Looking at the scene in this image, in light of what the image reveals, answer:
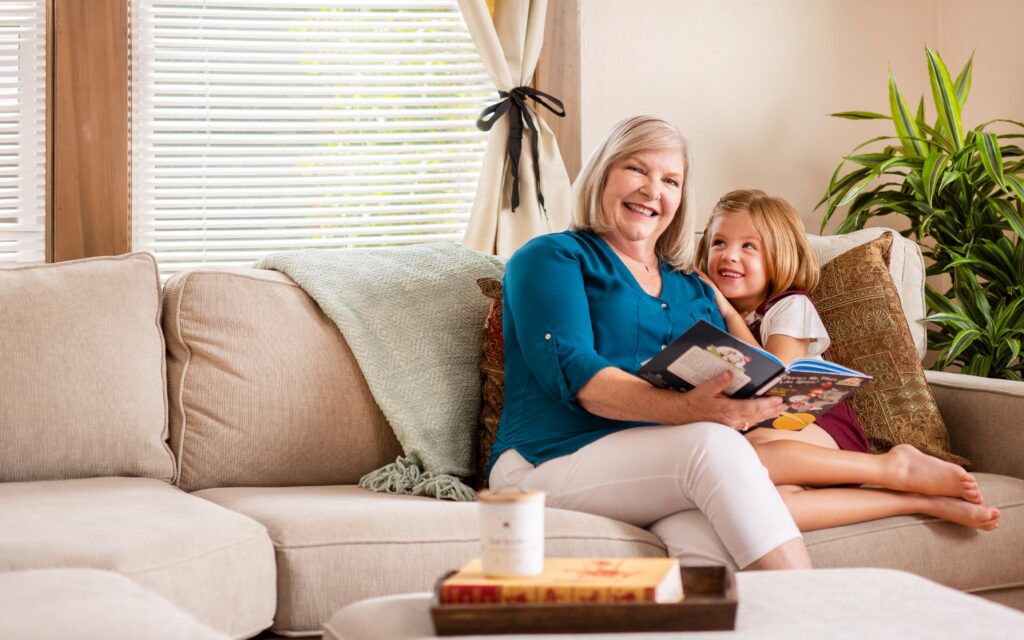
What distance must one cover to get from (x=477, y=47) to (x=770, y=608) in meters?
2.21

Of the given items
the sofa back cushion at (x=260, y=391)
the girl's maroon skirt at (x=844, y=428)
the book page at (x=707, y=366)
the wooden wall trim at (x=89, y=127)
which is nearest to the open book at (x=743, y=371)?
the book page at (x=707, y=366)

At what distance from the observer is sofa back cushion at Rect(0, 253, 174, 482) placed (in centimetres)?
188

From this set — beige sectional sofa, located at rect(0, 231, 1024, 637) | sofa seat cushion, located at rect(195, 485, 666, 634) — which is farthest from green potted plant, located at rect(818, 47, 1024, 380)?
sofa seat cushion, located at rect(195, 485, 666, 634)

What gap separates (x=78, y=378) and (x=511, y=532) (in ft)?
3.90

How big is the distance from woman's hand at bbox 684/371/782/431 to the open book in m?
0.01

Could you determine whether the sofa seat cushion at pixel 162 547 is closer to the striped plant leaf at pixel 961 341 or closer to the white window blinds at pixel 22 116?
the white window blinds at pixel 22 116

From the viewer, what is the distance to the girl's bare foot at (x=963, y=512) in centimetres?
188

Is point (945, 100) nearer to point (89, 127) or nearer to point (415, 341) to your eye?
point (415, 341)

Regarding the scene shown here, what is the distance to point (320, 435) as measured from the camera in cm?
209

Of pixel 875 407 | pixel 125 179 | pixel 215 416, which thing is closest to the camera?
pixel 215 416

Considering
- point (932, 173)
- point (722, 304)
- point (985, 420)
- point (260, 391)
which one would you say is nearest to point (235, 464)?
point (260, 391)

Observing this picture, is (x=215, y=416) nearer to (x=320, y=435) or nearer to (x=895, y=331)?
(x=320, y=435)

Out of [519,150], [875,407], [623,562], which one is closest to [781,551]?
[623,562]

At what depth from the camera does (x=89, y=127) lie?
107 inches
